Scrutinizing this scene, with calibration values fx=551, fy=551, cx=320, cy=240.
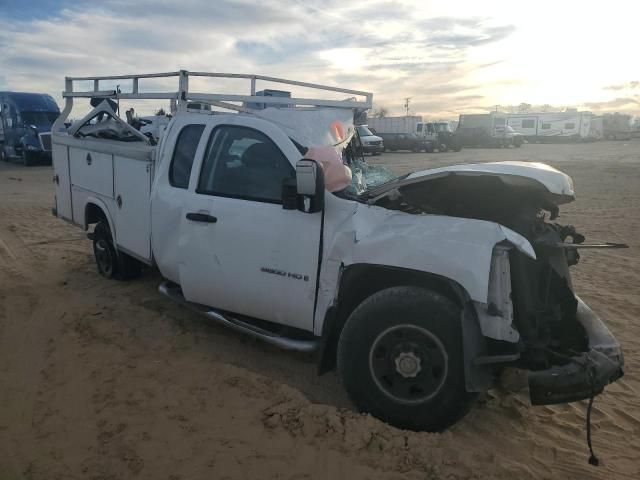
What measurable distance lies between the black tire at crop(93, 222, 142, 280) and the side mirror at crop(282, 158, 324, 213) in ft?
10.7

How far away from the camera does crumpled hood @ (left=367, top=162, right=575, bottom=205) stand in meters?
3.51

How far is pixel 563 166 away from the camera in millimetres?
25688

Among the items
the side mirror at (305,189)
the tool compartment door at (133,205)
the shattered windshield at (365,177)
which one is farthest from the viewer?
the tool compartment door at (133,205)

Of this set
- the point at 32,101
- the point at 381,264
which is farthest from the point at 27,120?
the point at 381,264

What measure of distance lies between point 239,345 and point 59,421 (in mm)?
1595

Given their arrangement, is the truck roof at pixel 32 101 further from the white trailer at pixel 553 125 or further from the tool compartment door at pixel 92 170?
the white trailer at pixel 553 125

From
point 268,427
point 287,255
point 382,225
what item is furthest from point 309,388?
point 382,225

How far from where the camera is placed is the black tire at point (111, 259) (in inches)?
251

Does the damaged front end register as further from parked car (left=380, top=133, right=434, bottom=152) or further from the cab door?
parked car (left=380, top=133, right=434, bottom=152)

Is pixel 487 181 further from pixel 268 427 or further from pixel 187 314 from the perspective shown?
pixel 187 314

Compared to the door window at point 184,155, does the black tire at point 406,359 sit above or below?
below

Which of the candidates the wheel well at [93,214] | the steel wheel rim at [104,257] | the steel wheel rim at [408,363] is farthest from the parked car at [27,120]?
the steel wheel rim at [408,363]

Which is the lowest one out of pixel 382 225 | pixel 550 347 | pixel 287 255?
pixel 550 347

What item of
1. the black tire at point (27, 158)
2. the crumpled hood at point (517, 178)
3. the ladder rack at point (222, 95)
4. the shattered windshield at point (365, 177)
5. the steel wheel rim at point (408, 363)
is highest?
the ladder rack at point (222, 95)
